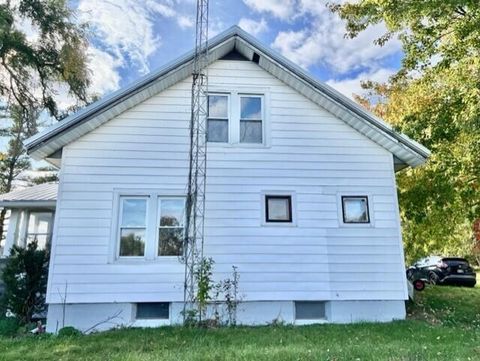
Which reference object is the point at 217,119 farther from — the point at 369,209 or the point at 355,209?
the point at 369,209

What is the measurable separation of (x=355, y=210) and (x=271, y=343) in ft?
13.1

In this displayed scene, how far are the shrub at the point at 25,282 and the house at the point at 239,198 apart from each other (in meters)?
1.07

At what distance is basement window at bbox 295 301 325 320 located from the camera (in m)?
8.36

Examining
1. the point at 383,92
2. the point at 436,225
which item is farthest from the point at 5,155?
the point at 436,225

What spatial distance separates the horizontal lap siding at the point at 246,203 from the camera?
7.88 metres

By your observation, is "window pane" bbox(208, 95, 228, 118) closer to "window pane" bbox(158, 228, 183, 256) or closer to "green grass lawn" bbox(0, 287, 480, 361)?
"window pane" bbox(158, 228, 183, 256)

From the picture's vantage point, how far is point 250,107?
9195 millimetres

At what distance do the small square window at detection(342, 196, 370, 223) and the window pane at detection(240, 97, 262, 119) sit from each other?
2.96 m

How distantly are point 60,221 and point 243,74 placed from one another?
547 centimetres

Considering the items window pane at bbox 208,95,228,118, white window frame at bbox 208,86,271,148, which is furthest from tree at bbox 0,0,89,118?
white window frame at bbox 208,86,271,148

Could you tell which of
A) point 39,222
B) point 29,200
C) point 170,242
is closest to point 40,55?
point 29,200

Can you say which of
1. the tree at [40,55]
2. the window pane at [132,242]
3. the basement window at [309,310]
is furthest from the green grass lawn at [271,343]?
the tree at [40,55]

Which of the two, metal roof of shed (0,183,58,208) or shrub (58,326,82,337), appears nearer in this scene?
shrub (58,326,82,337)

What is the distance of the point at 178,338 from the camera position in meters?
6.53
